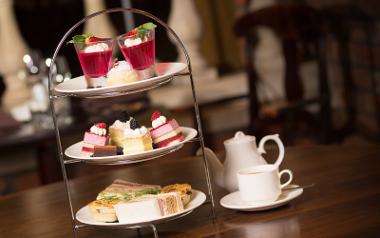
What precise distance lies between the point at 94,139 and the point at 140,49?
0.20 m

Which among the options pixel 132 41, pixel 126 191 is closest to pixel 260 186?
pixel 126 191

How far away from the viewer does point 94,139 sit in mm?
1744

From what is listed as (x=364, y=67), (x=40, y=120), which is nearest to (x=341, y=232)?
(x=40, y=120)

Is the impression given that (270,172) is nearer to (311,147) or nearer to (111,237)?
(111,237)

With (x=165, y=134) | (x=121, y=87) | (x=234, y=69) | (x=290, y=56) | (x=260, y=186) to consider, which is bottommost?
(x=234, y=69)

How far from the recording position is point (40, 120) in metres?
3.64

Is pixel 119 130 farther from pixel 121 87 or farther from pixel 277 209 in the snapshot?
pixel 277 209

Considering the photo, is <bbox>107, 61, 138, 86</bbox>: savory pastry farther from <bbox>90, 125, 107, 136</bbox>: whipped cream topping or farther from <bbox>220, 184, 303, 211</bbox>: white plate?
<bbox>220, 184, 303, 211</bbox>: white plate

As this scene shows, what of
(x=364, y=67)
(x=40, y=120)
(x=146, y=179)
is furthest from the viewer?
(x=364, y=67)

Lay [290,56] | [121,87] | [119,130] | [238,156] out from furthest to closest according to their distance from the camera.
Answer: [290,56] → [238,156] → [119,130] → [121,87]

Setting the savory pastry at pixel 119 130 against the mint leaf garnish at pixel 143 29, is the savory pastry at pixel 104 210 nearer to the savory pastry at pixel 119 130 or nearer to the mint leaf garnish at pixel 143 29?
the savory pastry at pixel 119 130

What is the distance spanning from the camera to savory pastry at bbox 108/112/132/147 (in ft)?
5.72

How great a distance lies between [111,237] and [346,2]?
3.02 meters

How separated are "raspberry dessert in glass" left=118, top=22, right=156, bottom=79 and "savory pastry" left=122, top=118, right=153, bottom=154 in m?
0.10
